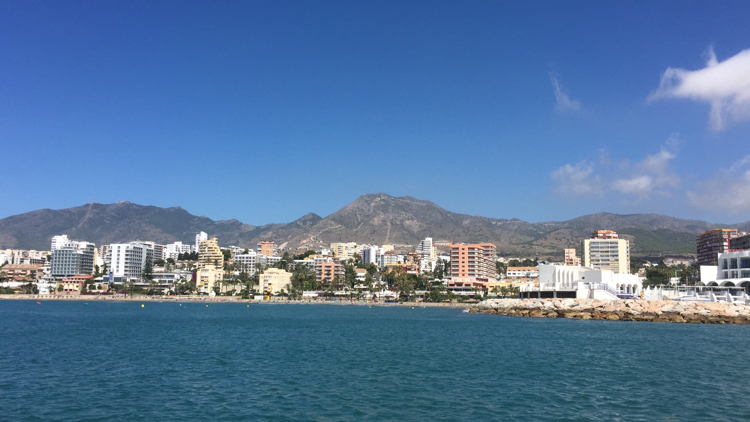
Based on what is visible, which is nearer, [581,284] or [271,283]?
[581,284]

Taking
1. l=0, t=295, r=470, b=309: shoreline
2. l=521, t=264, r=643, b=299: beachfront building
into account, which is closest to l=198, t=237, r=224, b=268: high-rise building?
Answer: l=0, t=295, r=470, b=309: shoreline

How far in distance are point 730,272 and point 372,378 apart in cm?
8059

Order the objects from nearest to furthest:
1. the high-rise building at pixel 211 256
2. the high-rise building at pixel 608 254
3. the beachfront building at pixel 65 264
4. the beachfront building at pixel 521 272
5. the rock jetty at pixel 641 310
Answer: the rock jetty at pixel 641 310
the high-rise building at pixel 608 254
the beachfront building at pixel 65 264
the high-rise building at pixel 211 256
the beachfront building at pixel 521 272

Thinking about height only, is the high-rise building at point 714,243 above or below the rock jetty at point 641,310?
above

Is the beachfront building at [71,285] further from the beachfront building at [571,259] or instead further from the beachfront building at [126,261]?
the beachfront building at [571,259]

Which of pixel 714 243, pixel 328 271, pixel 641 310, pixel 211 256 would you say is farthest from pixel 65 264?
pixel 714 243

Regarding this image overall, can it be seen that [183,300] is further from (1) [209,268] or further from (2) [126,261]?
(2) [126,261]

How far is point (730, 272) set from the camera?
8400 centimetres

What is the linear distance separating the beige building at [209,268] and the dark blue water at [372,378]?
110719 mm

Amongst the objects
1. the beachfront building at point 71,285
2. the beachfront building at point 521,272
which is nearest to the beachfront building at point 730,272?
the beachfront building at point 521,272

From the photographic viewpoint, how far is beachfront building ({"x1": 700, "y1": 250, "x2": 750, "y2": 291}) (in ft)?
267

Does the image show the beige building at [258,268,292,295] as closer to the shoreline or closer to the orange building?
the shoreline

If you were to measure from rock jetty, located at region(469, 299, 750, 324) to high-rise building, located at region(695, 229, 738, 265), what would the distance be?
364ft

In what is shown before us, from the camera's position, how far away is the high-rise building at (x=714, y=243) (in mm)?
164000
